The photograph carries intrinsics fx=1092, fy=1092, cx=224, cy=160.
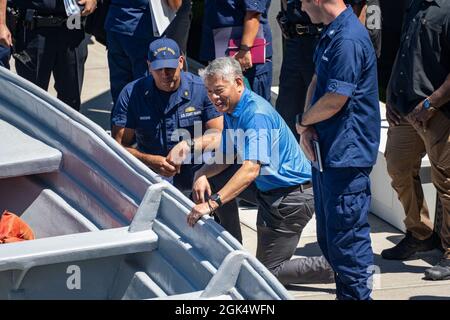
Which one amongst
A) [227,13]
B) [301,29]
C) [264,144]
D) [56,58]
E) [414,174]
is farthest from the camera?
[56,58]

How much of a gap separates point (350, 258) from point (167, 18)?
2565 millimetres

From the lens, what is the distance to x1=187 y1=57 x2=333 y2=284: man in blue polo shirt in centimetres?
542

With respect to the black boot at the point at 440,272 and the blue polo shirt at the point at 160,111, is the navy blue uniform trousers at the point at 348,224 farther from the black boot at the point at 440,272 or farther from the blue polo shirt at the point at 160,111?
the blue polo shirt at the point at 160,111

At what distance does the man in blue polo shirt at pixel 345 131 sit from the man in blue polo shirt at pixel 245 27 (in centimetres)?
158

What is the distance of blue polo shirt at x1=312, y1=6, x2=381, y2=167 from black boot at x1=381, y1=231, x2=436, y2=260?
131 centimetres

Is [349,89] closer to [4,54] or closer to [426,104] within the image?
[426,104]

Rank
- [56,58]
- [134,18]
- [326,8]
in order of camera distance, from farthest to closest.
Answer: [56,58] → [134,18] → [326,8]

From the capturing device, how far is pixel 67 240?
194 inches

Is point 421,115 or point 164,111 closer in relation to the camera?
point 421,115

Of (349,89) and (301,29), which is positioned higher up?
(349,89)

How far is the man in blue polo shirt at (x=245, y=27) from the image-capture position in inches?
275

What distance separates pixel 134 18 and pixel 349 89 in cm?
267

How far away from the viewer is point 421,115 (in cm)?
602

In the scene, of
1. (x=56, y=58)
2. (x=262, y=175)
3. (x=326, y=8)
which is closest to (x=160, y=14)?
(x=56, y=58)
